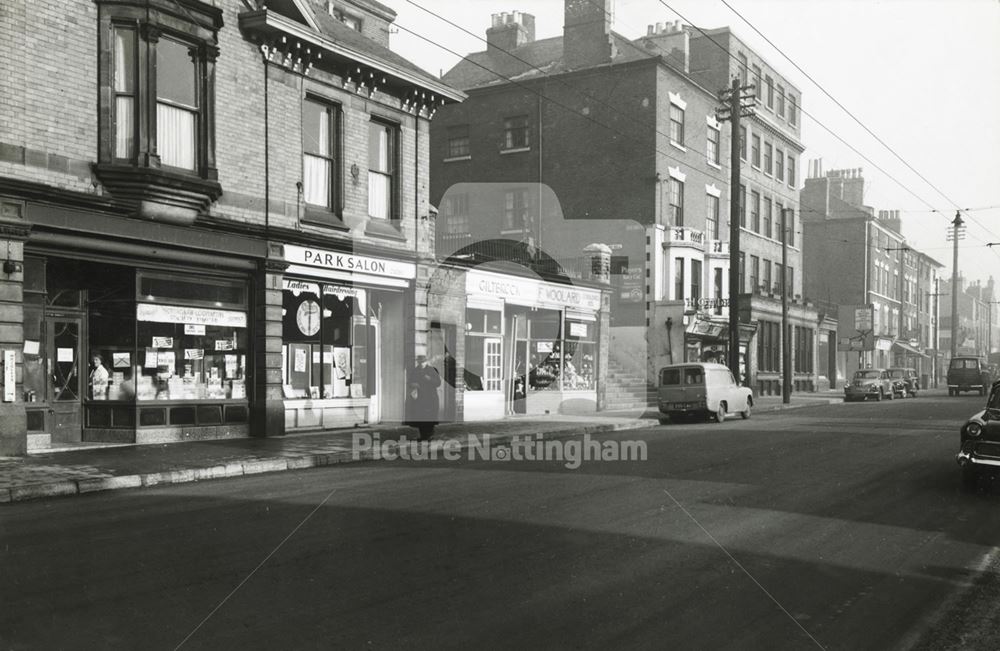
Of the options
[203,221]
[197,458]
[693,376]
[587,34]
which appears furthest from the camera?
[587,34]

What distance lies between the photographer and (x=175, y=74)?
50.2 ft

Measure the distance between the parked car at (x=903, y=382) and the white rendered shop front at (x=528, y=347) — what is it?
23.3 meters

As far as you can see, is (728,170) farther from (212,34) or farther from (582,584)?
(582,584)

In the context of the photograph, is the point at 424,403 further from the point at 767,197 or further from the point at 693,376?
the point at 767,197

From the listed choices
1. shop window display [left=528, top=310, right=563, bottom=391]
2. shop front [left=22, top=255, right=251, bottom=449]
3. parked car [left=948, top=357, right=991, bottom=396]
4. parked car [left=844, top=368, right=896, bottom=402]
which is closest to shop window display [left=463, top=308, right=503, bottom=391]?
shop window display [left=528, top=310, right=563, bottom=391]

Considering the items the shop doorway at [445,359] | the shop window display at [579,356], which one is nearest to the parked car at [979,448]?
the shop doorway at [445,359]

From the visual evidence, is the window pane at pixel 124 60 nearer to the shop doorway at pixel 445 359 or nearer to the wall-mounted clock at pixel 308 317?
the wall-mounted clock at pixel 308 317

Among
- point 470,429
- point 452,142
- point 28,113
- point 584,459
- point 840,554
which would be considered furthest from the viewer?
point 452,142

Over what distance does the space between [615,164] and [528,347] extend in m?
13.6

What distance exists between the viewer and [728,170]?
40906mm

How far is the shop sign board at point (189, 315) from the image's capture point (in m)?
15.1

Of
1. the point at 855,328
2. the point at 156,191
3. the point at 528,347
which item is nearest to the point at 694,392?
the point at 528,347

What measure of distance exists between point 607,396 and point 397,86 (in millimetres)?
13594

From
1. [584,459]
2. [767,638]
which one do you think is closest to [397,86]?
[584,459]
